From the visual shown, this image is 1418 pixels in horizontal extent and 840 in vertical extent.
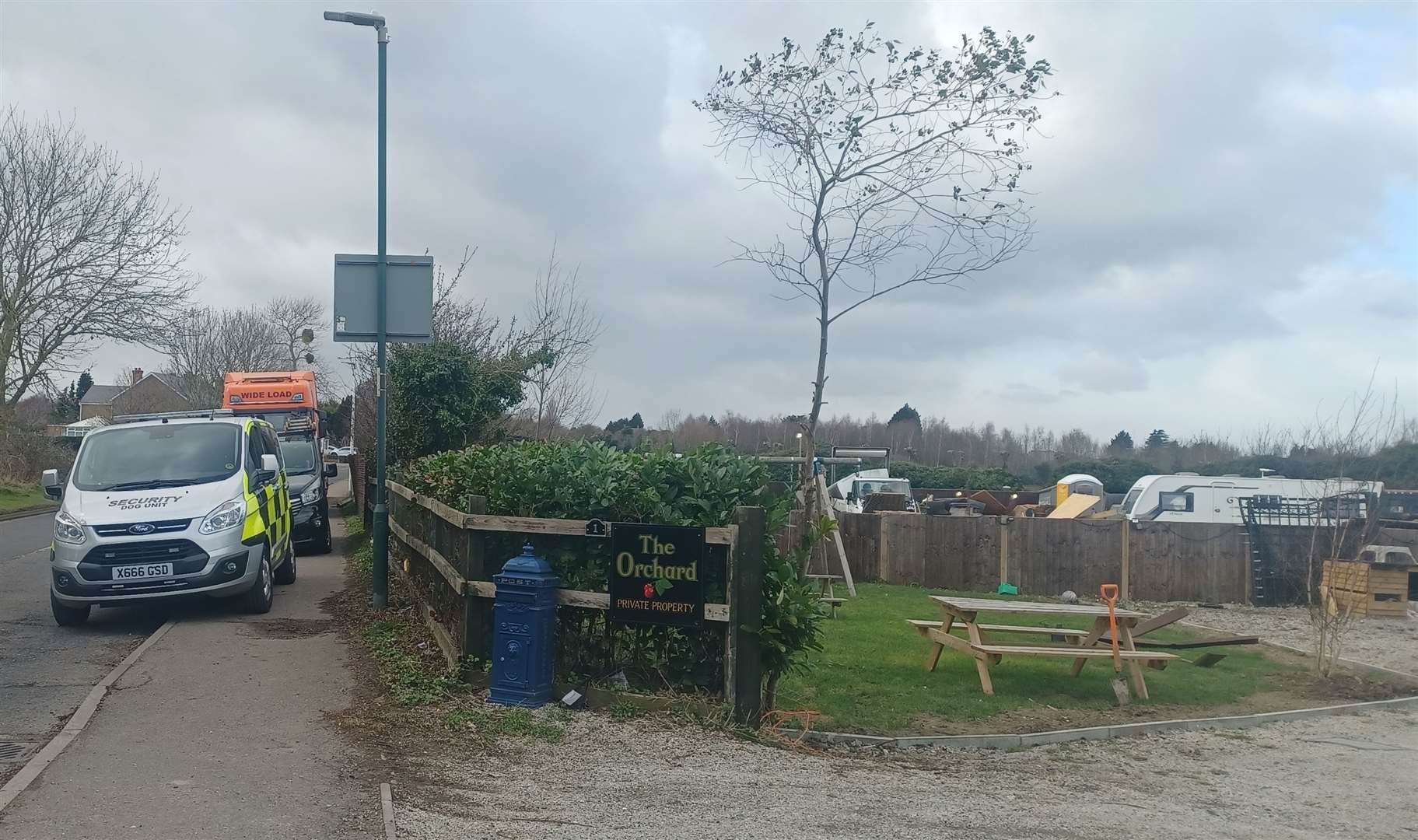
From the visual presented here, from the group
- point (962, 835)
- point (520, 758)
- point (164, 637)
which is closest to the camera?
point (962, 835)

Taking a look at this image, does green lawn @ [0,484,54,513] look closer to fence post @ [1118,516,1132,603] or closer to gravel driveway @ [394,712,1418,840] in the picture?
A: fence post @ [1118,516,1132,603]

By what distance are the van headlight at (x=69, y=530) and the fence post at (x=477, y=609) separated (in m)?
4.83

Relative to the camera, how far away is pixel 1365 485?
18.0m

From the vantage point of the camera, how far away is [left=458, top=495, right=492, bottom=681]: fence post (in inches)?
325

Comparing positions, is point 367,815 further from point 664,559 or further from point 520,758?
point 664,559

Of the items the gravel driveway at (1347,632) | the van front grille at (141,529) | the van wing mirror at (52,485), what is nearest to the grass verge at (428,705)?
the van front grille at (141,529)

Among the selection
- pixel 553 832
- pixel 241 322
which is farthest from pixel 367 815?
pixel 241 322

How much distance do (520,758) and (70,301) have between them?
33233mm

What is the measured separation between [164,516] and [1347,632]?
50.9 feet

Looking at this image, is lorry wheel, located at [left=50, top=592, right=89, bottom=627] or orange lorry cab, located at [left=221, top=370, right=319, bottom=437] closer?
lorry wheel, located at [left=50, top=592, right=89, bottom=627]

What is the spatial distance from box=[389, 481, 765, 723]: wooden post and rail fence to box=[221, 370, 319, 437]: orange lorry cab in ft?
54.6

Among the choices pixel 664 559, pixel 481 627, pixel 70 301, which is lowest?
pixel 481 627

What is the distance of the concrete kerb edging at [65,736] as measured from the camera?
5.58m

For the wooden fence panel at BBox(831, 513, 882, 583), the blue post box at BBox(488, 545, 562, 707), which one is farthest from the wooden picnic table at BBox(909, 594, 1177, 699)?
the wooden fence panel at BBox(831, 513, 882, 583)
